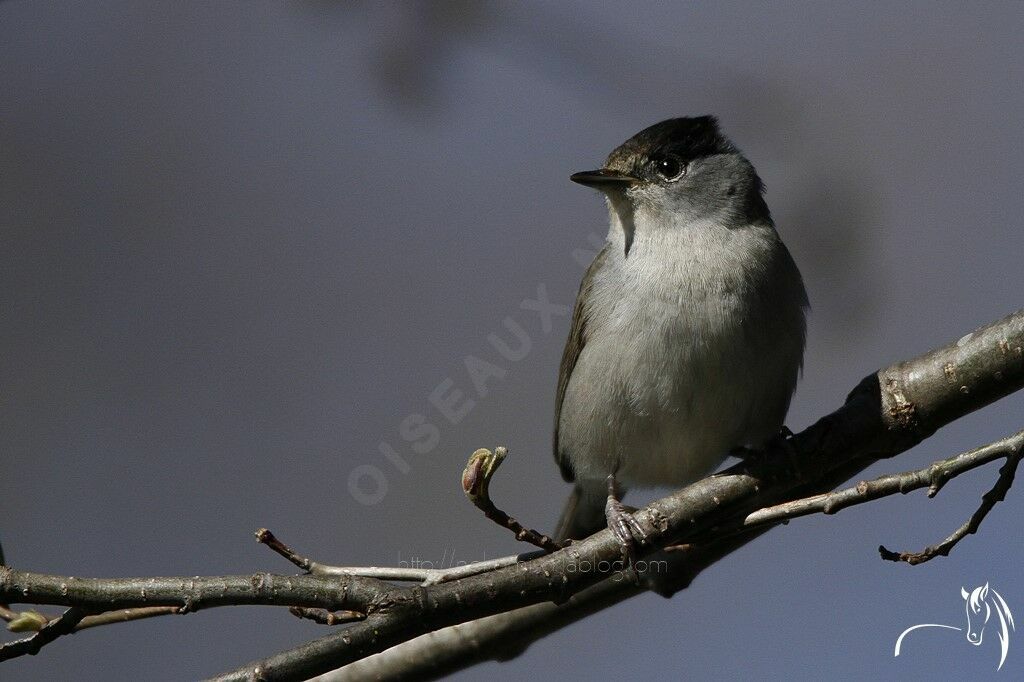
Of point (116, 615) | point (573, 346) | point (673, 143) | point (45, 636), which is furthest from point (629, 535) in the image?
point (673, 143)

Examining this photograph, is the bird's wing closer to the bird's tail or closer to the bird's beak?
the bird's tail

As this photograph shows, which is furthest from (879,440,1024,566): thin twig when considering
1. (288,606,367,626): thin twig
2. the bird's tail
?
the bird's tail

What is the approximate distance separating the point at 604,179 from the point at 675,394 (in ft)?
3.28

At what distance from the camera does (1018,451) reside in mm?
2400

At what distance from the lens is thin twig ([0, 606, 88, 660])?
2229 mm

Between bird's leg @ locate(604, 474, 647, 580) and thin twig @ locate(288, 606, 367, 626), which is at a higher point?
bird's leg @ locate(604, 474, 647, 580)

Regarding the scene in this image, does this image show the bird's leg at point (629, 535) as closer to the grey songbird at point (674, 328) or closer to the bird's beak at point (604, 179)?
the grey songbird at point (674, 328)

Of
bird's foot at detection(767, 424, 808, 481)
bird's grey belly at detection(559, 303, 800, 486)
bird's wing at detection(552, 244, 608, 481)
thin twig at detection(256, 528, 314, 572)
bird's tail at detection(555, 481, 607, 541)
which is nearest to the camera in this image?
thin twig at detection(256, 528, 314, 572)

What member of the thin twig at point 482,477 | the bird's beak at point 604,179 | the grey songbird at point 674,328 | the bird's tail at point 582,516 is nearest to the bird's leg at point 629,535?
the thin twig at point 482,477

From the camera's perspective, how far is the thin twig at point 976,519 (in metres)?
2.43

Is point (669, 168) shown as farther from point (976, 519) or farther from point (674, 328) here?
point (976, 519)

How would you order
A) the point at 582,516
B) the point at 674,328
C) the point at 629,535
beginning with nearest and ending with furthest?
the point at 629,535
the point at 674,328
the point at 582,516

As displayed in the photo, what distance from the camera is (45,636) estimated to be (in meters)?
2.25

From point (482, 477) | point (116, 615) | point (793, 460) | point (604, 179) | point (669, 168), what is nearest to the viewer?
point (116, 615)
